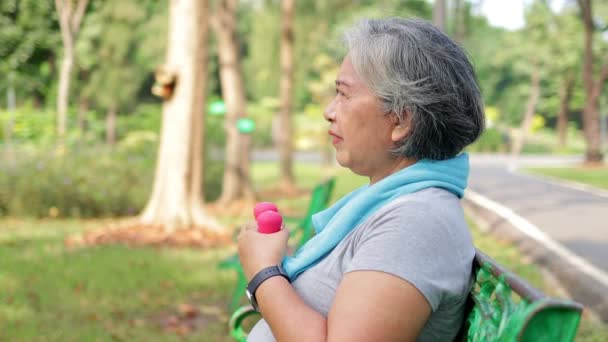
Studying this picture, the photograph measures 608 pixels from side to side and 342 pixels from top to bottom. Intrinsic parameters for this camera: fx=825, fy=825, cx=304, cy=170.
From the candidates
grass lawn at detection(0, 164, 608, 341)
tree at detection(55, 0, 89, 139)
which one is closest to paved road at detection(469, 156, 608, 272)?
grass lawn at detection(0, 164, 608, 341)

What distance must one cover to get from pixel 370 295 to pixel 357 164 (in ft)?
1.53

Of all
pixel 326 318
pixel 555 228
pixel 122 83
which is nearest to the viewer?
pixel 326 318

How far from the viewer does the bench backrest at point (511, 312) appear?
1.28 m

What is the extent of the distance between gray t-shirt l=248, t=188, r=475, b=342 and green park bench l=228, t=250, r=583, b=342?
4 cm

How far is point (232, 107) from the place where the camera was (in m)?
15.0

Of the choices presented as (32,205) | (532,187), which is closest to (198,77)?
(32,205)

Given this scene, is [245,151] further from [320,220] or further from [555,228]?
[320,220]

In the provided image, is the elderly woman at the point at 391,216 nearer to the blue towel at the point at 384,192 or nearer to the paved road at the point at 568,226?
the blue towel at the point at 384,192

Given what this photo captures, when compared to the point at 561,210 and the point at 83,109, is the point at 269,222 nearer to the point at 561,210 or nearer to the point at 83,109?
the point at 561,210

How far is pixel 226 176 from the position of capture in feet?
48.3

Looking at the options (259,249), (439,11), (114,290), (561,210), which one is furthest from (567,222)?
(259,249)

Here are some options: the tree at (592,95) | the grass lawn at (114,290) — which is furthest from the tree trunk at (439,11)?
the tree at (592,95)

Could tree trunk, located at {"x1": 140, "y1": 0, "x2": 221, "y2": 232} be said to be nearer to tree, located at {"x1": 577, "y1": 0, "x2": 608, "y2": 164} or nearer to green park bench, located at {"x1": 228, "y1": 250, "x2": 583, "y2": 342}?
green park bench, located at {"x1": 228, "y1": 250, "x2": 583, "y2": 342}

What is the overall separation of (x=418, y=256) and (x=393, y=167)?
1.24ft
